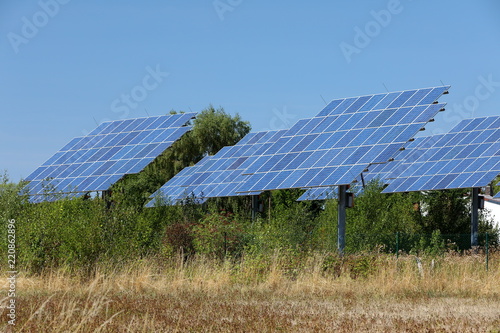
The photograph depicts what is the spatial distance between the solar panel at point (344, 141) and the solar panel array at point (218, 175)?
124 inches

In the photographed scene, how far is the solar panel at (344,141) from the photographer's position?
24422 millimetres

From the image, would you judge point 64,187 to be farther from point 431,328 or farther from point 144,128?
point 431,328

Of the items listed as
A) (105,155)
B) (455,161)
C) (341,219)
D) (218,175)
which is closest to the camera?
(341,219)

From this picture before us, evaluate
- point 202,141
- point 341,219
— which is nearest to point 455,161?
point 341,219

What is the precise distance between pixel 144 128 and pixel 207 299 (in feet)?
69.6

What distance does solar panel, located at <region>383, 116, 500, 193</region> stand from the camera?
29297 mm

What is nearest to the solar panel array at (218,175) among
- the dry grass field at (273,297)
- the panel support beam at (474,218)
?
the panel support beam at (474,218)

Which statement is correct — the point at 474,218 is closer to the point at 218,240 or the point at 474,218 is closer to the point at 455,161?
the point at 455,161

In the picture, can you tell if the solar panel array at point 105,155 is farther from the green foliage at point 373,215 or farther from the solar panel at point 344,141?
the green foliage at point 373,215

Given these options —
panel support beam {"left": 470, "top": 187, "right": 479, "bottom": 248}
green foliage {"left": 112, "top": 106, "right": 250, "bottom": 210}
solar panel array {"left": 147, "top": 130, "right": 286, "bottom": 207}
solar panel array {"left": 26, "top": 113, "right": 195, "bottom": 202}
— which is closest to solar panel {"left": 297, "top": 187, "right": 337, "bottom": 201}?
solar panel array {"left": 147, "top": 130, "right": 286, "bottom": 207}

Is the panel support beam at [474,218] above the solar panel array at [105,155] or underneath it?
underneath

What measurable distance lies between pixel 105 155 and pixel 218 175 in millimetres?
5340

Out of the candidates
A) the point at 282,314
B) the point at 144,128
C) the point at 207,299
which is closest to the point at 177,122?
the point at 144,128

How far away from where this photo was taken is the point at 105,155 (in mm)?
35844
